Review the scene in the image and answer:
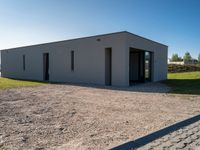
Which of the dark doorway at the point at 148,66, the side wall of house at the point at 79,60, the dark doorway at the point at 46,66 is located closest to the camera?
the side wall of house at the point at 79,60

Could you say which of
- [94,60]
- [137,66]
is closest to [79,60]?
[94,60]

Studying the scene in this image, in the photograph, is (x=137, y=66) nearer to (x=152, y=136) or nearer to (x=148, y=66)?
(x=148, y=66)

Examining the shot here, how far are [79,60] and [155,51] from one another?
25.4 ft

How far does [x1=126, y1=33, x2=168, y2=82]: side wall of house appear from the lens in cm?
1482

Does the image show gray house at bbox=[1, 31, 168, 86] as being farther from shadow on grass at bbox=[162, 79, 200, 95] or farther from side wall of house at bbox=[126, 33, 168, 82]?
shadow on grass at bbox=[162, 79, 200, 95]

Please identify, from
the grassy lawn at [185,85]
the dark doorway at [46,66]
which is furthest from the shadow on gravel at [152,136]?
the dark doorway at [46,66]

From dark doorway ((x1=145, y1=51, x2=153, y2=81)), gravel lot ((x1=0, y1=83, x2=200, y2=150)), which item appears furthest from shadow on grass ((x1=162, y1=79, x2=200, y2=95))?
gravel lot ((x1=0, y1=83, x2=200, y2=150))

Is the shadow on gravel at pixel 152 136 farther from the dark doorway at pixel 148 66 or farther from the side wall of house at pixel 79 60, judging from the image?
the dark doorway at pixel 148 66

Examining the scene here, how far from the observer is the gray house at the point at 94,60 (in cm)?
1418

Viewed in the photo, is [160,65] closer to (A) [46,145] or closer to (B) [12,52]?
(B) [12,52]

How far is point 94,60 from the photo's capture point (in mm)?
15492

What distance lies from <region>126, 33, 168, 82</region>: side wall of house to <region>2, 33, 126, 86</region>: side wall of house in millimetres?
1301

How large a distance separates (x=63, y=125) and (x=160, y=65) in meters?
17.7

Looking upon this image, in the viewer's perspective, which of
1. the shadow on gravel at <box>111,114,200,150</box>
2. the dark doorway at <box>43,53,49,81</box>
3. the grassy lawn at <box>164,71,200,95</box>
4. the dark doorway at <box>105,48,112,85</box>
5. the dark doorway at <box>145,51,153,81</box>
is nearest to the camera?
the shadow on gravel at <box>111,114,200,150</box>
